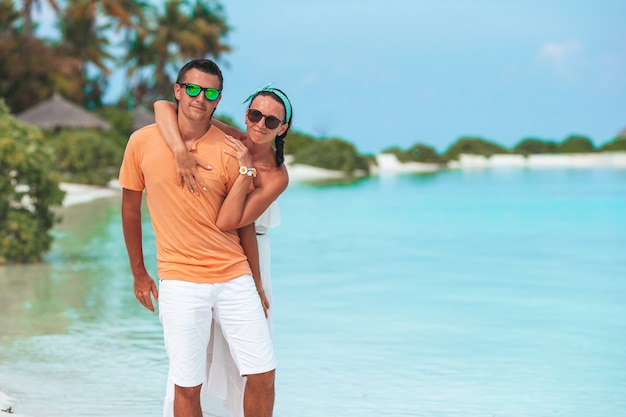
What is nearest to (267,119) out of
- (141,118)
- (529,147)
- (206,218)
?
(206,218)

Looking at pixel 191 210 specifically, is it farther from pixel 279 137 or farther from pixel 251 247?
pixel 279 137

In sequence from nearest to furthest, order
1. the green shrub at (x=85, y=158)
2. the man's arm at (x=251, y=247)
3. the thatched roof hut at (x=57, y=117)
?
the man's arm at (x=251, y=247) → the green shrub at (x=85, y=158) → the thatched roof hut at (x=57, y=117)

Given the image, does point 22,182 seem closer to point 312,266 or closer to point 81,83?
point 312,266

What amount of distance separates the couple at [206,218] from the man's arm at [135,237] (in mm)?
83

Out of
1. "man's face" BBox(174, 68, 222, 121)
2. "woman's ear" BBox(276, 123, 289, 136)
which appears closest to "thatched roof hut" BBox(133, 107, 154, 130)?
"woman's ear" BBox(276, 123, 289, 136)

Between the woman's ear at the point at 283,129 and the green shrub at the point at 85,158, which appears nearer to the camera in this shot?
the woman's ear at the point at 283,129

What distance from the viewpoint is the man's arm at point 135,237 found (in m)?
4.29

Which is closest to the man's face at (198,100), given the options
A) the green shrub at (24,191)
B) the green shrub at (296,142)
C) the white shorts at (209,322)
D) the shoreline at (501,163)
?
the white shorts at (209,322)

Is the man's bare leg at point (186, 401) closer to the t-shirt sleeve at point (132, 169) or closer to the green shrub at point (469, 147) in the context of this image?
the t-shirt sleeve at point (132, 169)

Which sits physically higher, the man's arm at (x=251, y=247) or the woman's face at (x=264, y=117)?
the woman's face at (x=264, y=117)

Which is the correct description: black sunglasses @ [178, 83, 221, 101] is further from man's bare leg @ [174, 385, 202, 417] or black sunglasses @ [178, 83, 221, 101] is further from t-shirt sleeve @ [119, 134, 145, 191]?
man's bare leg @ [174, 385, 202, 417]

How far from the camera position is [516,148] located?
86375 millimetres

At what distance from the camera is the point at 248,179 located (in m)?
4.00

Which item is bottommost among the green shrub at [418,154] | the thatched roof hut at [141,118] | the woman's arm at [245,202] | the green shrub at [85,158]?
the woman's arm at [245,202]
